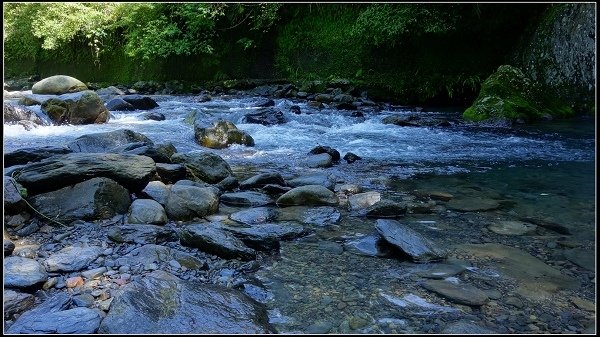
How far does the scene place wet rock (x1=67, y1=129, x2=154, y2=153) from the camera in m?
5.98

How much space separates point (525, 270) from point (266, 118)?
23.4 ft

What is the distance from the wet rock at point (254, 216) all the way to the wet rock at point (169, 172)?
1.25 metres

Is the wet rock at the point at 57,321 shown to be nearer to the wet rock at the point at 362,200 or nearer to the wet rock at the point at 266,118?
the wet rock at the point at 362,200

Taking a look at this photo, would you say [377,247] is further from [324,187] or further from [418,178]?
[418,178]

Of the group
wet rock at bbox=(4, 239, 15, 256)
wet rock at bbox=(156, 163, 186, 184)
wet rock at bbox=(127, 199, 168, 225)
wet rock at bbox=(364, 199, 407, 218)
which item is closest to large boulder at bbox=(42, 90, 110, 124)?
wet rock at bbox=(156, 163, 186, 184)

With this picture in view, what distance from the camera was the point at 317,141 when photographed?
782 centimetres

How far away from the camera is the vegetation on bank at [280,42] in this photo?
42.7 ft

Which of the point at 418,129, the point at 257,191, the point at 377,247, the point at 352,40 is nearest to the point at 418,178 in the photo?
the point at 257,191

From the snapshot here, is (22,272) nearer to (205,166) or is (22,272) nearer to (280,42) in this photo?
(205,166)

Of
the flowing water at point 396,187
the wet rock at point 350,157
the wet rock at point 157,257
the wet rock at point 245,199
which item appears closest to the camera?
the flowing water at point 396,187

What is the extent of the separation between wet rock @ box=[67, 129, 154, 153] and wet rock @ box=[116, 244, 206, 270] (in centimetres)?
301

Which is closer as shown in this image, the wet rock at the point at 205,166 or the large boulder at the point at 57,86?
the wet rock at the point at 205,166

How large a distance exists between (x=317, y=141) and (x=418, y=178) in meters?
2.72

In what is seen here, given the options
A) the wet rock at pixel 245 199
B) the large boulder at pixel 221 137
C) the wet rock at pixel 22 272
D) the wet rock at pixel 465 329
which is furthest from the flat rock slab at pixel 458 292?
the large boulder at pixel 221 137
